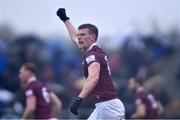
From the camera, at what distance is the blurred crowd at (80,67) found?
2253cm

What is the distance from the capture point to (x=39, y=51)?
958 inches

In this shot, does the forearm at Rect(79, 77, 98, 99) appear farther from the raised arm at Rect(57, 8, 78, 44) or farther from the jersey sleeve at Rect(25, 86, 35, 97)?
the jersey sleeve at Rect(25, 86, 35, 97)

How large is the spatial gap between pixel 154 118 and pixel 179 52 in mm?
5000

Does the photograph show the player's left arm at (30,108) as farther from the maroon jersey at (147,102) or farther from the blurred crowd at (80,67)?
the blurred crowd at (80,67)

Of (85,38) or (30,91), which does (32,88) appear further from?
(85,38)

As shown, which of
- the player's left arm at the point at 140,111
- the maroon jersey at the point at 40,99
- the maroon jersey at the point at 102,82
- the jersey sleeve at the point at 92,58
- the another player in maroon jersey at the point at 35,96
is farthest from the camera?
the player's left arm at the point at 140,111

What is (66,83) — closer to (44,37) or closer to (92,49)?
(44,37)

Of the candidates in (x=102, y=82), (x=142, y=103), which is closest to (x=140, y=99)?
(x=142, y=103)

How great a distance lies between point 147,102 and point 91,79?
22.8 feet

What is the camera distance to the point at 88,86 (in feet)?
42.8

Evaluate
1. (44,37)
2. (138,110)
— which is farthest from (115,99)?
(44,37)

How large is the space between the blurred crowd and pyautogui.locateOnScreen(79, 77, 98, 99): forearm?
8.28 m

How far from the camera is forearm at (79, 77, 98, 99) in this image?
13023 millimetres

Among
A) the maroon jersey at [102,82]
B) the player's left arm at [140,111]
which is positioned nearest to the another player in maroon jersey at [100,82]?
the maroon jersey at [102,82]
